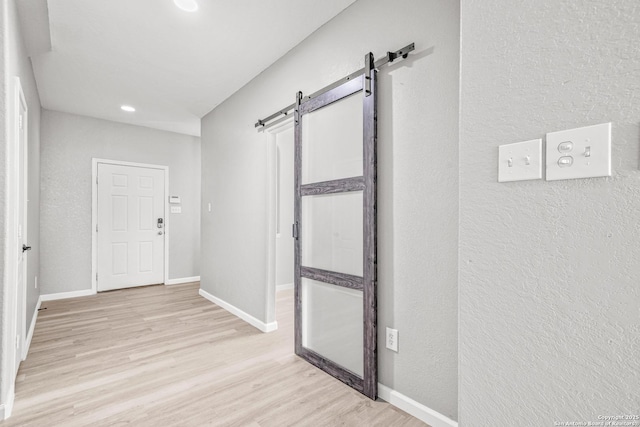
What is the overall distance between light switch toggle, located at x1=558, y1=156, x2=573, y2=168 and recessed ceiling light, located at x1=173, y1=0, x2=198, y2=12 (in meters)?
2.35

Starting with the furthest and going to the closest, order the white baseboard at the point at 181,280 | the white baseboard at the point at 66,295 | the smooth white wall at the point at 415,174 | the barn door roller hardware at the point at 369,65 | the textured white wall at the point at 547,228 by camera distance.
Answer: the white baseboard at the point at 181,280 → the white baseboard at the point at 66,295 → the barn door roller hardware at the point at 369,65 → the smooth white wall at the point at 415,174 → the textured white wall at the point at 547,228

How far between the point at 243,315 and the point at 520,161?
126 inches

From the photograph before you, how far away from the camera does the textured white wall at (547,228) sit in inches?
27.3

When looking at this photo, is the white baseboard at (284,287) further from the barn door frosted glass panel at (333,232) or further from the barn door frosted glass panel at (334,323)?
the barn door frosted glass panel at (333,232)

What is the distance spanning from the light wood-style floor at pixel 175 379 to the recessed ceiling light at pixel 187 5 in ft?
8.48

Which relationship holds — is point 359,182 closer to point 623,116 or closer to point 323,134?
point 323,134

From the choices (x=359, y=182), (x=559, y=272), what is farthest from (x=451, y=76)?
(x=559, y=272)

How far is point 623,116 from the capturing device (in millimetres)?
691

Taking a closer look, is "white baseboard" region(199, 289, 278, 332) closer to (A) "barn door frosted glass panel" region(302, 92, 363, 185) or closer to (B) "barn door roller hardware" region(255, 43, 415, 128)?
(A) "barn door frosted glass panel" region(302, 92, 363, 185)

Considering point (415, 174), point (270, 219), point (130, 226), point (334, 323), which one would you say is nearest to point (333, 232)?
point (334, 323)

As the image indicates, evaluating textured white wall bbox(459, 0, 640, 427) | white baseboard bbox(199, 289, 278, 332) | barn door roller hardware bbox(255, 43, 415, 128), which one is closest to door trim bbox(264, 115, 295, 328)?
white baseboard bbox(199, 289, 278, 332)

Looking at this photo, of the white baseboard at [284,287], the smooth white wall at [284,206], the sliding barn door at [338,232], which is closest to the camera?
the sliding barn door at [338,232]

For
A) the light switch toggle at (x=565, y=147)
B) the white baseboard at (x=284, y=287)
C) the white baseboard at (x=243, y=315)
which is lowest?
the white baseboard at (x=284, y=287)

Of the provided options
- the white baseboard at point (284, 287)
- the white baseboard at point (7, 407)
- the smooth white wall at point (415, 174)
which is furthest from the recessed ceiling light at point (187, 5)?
the white baseboard at point (284, 287)
